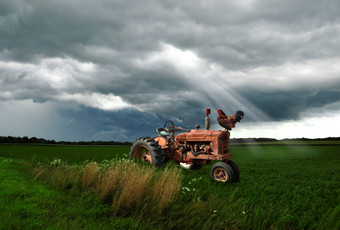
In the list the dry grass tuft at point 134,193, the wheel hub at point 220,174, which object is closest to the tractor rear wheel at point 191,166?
the wheel hub at point 220,174

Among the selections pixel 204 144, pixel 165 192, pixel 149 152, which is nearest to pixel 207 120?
pixel 204 144

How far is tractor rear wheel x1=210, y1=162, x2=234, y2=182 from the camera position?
7.37 m

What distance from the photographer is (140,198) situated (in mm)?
4949

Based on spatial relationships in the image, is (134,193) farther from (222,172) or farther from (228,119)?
(228,119)

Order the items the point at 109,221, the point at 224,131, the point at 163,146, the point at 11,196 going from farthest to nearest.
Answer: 1. the point at 163,146
2. the point at 224,131
3. the point at 11,196
4. the point at 109,221

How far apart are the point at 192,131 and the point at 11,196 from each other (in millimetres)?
6173

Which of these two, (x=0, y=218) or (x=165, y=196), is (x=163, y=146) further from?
(x=0, y=218)

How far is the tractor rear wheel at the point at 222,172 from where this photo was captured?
737cm

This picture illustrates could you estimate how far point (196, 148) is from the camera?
9.08 m

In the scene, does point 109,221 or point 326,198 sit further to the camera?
point 326,198

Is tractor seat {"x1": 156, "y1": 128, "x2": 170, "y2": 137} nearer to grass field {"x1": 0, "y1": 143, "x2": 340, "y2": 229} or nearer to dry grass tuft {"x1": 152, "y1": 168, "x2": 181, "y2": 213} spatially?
grass field {"x1": 0, "y1": 143, "x2": 340, "y2": 229}

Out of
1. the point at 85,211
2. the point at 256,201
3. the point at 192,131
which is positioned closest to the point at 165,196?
the point at 85,211

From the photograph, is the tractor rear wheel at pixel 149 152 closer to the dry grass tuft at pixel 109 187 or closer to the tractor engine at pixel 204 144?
the tractor engine at pixel 204 144

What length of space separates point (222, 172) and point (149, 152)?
376 centimetres
